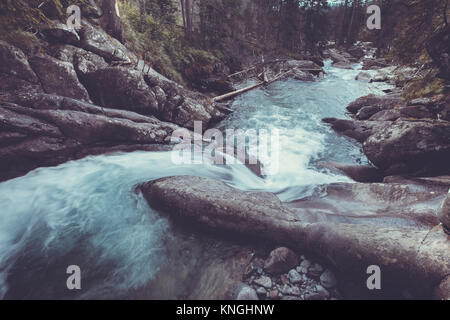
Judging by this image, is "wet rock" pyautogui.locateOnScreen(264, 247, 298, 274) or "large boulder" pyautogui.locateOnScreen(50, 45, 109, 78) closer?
"wet rock" pyautogui.locateOnScreen(264, 247, 298, 274)

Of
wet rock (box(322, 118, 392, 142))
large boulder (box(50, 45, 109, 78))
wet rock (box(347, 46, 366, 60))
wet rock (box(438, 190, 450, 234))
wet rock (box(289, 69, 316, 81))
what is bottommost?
wet rock (box(438, 190, 450, 234))

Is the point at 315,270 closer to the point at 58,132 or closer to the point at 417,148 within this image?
the point at 417,148

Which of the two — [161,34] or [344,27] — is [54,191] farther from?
[344,27]

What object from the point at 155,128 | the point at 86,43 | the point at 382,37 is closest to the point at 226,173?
the point at 155,128

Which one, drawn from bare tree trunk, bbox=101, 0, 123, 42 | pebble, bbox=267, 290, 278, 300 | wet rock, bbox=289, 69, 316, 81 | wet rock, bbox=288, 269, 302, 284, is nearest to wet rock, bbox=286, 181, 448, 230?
wet rock, bbox=288, 269, 302, 284

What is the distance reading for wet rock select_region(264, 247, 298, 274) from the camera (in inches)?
111

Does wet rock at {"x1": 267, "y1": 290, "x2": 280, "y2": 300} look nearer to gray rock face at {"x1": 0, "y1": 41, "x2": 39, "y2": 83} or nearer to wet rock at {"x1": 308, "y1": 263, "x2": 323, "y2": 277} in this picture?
wet rock at {"x1": 308, "y1": 263, "x2": 323, "y2": 277}

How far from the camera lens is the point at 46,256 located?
331 centimetres

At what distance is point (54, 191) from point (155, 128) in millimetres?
3411

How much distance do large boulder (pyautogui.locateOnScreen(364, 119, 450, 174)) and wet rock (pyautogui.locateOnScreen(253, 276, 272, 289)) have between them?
5.61 metres

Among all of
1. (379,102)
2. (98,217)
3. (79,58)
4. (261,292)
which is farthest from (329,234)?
(379,102)

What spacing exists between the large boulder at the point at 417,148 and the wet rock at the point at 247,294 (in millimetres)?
5873

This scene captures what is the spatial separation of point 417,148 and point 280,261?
5.67m
